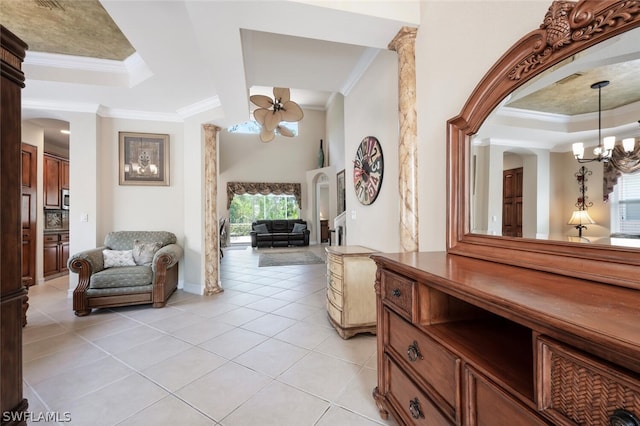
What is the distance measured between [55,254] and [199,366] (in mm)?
5151

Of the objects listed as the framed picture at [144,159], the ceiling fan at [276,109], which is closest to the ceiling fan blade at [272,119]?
the ceiling fan at [276,109]

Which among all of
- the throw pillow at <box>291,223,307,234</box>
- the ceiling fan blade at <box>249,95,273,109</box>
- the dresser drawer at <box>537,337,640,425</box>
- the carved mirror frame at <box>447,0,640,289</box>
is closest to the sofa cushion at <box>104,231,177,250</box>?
the ceiling fan blade at <box>249,95,273,109</box>

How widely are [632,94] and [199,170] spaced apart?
4.44m

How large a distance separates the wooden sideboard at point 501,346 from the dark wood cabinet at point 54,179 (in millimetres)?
6592

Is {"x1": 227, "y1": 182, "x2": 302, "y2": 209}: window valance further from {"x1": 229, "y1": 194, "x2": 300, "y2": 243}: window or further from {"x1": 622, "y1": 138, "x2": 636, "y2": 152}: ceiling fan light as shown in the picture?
{"x1": 622, "y1": 138, "x2": 636, "y2": 152}: ceiling fan light

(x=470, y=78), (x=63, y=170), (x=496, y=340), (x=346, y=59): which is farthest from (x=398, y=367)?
(x=63, y=170)

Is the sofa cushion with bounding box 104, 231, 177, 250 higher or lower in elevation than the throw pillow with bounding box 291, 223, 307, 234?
higher

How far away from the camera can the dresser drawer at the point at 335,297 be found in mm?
2612

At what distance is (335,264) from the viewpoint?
107 inches

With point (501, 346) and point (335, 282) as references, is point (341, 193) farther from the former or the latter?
point (501, 346)

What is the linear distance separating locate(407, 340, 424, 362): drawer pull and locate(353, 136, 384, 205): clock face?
1.76 m

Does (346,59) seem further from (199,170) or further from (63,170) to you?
(63,170)

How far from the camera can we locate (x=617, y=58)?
0.91 m

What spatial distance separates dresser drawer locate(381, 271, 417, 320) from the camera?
120 cm
